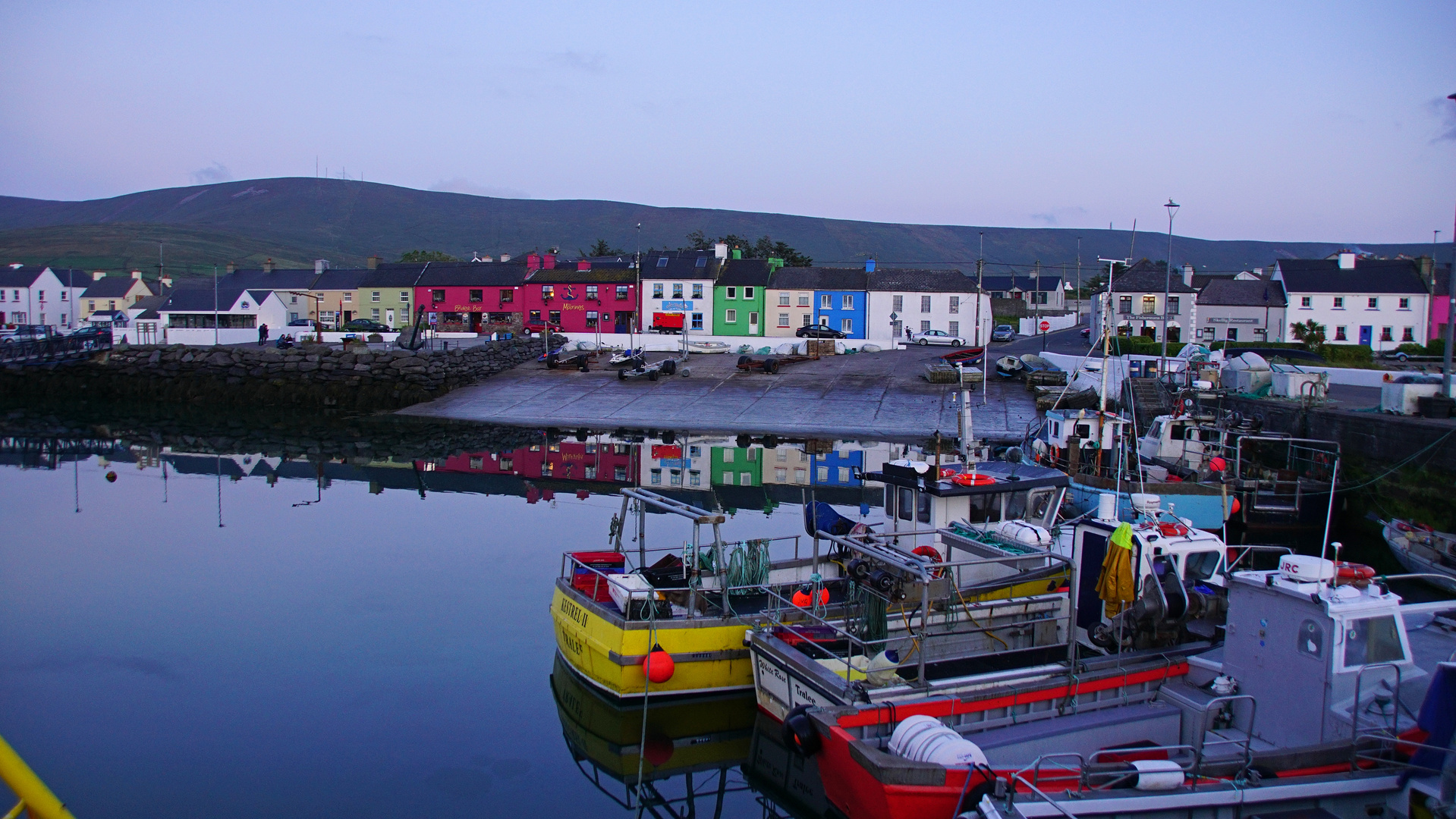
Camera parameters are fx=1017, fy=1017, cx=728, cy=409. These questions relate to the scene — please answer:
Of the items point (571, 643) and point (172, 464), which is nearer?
point (571, 643)

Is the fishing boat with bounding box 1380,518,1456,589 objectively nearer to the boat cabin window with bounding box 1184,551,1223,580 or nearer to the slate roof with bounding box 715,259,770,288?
the boat cabin window with bounding box 1184,551,1223,580

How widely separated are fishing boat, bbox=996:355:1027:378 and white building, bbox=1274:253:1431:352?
78.3 feet

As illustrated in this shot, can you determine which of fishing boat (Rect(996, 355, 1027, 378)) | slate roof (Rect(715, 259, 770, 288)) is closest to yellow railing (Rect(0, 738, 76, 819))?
fishing boat (Rect(996, 355, 1027, 378))

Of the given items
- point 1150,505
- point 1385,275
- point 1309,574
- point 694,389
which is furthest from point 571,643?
point 1385,275

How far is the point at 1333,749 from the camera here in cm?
876

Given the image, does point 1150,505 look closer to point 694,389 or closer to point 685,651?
point 685,651

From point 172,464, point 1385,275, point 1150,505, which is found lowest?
point 172,464

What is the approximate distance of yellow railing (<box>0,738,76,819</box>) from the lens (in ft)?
9.73

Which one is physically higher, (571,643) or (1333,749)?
(1333,749)

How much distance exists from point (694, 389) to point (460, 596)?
3153 centimetres

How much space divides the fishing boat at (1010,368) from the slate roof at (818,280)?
22608 millimetres

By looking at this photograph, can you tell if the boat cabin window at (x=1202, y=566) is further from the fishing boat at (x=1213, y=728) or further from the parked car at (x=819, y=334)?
the parked car at (x=819, y=334)

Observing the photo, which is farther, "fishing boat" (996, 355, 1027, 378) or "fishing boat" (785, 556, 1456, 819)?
→ "fishing boat" (996, 355, 1027, 378)

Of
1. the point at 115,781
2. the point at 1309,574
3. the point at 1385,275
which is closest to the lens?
the point at 1309,574
